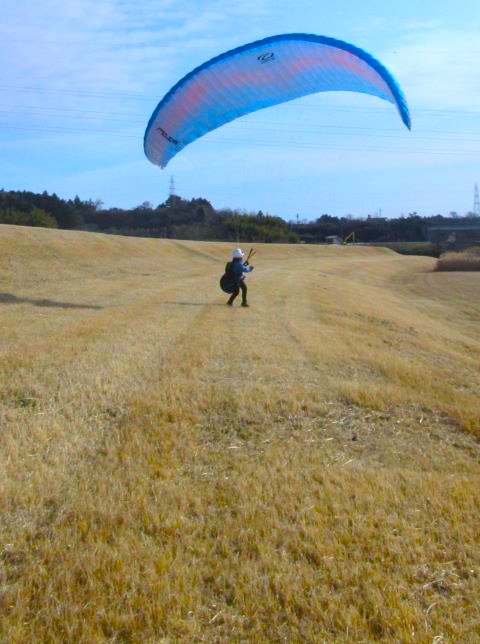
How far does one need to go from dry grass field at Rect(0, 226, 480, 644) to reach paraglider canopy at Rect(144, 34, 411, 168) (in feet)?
18.5

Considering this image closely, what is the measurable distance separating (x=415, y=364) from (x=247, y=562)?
8.34m

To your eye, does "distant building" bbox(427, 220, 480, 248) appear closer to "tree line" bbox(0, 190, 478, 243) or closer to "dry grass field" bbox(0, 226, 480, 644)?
"tree line" bbox(0, 190, 478, 243)

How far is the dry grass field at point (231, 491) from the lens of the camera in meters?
4.04

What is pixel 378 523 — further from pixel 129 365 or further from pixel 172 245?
pixel 172 245

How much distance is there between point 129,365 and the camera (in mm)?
9680

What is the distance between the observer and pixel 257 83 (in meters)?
15.6

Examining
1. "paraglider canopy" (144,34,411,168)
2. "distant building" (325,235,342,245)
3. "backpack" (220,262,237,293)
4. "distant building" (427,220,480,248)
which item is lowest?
"distant building" (325,235,342,245)

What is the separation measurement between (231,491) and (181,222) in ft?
277

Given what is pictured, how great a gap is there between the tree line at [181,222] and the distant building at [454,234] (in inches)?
94.2

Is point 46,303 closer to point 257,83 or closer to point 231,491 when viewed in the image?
point 257,83

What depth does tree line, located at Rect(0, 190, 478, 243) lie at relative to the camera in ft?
267

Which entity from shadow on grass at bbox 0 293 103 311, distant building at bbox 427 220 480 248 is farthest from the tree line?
shadow on grass at bbox 0 293 103 311

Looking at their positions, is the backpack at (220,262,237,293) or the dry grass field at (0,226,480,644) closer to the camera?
the dry grass field at (0,226,480,644)

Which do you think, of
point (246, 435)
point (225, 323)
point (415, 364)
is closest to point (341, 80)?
point (225, 323)
